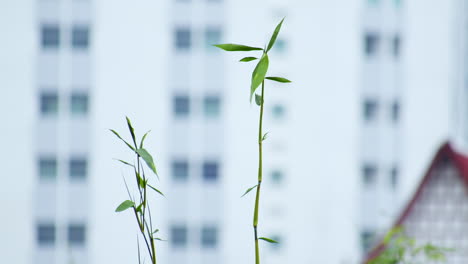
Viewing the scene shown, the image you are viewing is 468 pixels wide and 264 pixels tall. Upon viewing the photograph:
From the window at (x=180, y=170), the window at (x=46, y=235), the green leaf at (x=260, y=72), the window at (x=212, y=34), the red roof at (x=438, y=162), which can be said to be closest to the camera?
the green leaf at (x=260, y=72)

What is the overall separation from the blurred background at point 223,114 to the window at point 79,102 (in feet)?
0.05

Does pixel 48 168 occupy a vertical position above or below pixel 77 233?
above

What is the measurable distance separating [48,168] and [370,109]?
3352 millimetres

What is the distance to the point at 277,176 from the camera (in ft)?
21.0

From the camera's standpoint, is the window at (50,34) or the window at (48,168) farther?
the window at (48,168)

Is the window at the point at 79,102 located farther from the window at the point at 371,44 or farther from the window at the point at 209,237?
the window at the point at 371,44

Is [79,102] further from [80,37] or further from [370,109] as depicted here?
Answer: [370,109]

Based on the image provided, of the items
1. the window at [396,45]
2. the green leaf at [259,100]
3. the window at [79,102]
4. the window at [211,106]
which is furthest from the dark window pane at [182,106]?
the green leaf at [259,100]

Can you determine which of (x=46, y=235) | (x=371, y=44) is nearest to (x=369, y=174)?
(x=371, y=44)

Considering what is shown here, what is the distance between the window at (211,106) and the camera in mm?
6254

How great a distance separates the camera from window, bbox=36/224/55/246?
6.60 metres

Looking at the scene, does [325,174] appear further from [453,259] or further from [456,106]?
[453,259]

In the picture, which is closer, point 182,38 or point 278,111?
point 182,38

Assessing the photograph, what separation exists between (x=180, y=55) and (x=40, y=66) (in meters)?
1.40
